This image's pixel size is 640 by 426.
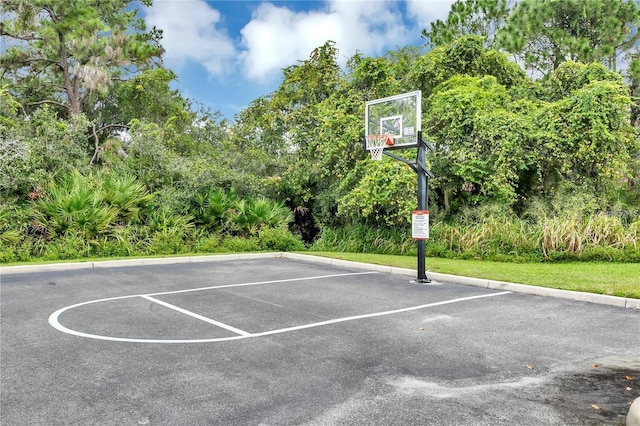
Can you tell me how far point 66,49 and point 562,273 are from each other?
26.5 m

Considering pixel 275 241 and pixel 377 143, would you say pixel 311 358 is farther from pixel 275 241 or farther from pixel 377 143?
pixel 275 241

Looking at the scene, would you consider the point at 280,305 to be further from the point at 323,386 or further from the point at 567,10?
the point at 567,10

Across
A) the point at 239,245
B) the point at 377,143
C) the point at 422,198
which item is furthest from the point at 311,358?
the point at 239,245

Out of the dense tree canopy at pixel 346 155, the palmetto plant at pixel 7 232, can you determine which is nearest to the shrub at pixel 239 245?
the dense tree canopy at pixel 346 155

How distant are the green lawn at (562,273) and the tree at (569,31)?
15178 millimetres

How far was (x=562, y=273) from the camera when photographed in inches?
424

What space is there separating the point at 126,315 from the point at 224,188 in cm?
1226

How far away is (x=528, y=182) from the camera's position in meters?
17.6

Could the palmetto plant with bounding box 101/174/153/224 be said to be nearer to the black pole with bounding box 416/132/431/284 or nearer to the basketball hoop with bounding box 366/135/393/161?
the basketball hoop with bounding box 366/135/393/161

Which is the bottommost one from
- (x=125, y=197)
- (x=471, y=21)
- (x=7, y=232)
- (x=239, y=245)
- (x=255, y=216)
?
(x=239, y=245)

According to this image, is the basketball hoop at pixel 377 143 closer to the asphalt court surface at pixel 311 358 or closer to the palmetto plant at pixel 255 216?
the asphalt court surface at pixel 311 358

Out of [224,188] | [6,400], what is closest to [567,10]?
[224,188]

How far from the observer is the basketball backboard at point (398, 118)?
11.5 meters

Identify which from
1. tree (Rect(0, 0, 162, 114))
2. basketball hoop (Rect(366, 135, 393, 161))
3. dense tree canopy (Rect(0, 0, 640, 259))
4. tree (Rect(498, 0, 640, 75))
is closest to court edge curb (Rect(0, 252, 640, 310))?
dense tree canopy (Rect(0, 0, 640, 259))
